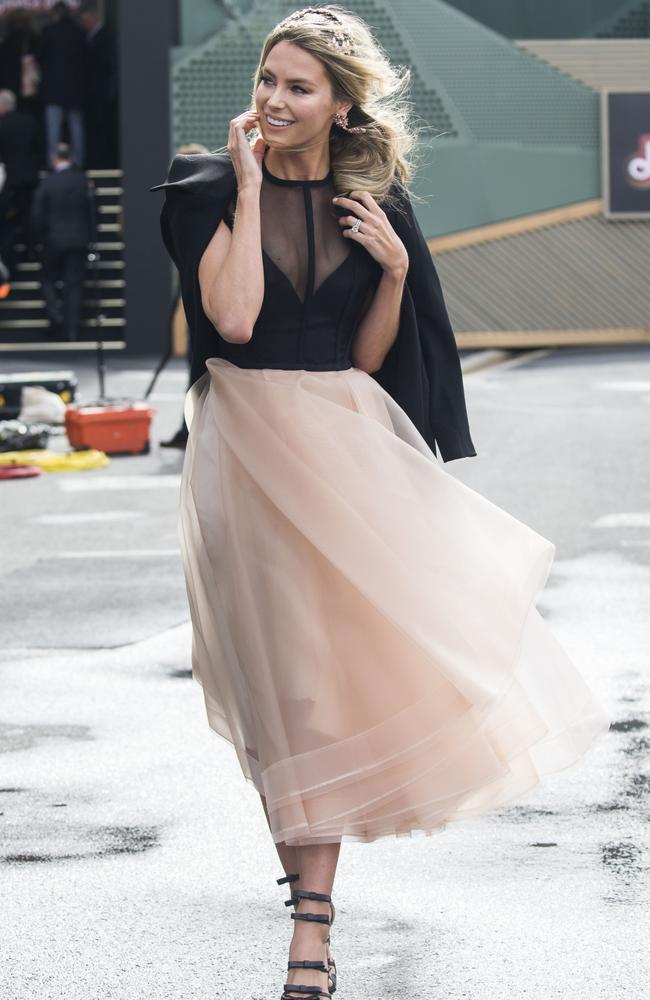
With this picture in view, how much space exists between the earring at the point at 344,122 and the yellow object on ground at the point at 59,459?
964cm

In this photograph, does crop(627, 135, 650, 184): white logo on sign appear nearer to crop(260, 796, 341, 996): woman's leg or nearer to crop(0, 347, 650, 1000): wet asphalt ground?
crop(0, 347, 650, 1000): wet asphalt ground

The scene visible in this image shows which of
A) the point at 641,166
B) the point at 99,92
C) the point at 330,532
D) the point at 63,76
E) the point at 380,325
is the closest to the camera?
the point at 330,532

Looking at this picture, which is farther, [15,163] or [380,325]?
[15,163]

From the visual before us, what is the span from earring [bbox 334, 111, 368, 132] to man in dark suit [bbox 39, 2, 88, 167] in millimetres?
21724

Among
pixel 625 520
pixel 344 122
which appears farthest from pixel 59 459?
pixel 344 122

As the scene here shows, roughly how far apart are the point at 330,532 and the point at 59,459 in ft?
32.3

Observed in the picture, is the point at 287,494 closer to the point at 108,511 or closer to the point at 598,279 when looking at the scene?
the point at 108,511

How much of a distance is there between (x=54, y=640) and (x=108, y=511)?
3.77m

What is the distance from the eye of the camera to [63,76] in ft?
82.0

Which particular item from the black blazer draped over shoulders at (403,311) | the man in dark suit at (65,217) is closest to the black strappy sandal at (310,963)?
the black blazer draped over shoulders at (403,311)

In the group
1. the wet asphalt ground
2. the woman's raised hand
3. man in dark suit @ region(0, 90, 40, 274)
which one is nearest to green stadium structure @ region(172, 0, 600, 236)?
man in dark suit @ region(0, 90, 40, 274)

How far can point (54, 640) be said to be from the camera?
24.3 ft

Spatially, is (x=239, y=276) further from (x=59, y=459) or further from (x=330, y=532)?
(x=59, y=459)

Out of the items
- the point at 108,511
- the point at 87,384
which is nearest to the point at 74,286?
the point at 87,384
